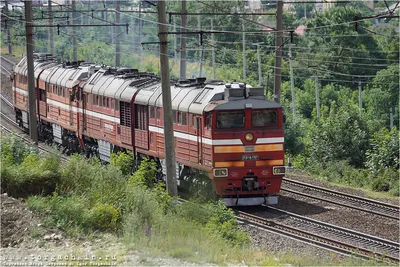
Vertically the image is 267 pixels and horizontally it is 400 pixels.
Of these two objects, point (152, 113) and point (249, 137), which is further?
point (152, 113)

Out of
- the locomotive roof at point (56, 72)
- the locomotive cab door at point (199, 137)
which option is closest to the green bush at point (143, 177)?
the locomotive cab door at point (199, 137)

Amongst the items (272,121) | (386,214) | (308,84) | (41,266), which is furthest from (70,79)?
(308,84)

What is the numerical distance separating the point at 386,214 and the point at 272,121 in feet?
12.6

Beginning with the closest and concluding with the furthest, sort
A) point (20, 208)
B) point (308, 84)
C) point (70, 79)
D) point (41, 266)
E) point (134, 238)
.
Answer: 1. point (41, 266)
2. point (134, 238)
3. point (20, 208)
4. point (70, 79)
5. point (308, 84)

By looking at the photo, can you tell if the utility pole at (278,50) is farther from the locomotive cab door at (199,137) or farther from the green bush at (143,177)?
the green bush at (143,177)

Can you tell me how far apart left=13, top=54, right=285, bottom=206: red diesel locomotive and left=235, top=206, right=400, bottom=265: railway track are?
3.57 feet

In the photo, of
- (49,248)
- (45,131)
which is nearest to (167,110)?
(49,248)

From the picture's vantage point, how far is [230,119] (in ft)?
67.1

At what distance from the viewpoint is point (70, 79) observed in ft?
103

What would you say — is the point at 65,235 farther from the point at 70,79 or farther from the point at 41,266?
the point at 70,79

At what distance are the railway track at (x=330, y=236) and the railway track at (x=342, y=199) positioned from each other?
2241 mm

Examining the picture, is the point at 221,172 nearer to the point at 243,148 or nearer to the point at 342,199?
the point at 243,148

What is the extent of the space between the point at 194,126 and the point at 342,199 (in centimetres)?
507

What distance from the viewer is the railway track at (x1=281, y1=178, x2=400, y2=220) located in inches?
824
